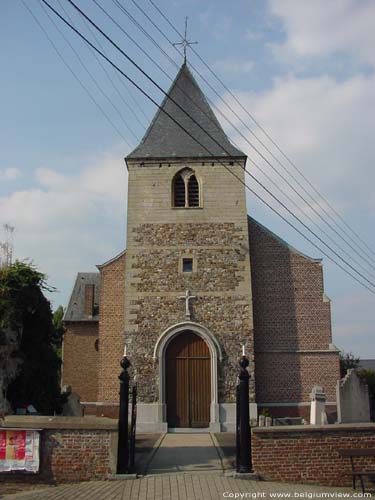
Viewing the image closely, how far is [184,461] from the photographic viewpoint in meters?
11.4

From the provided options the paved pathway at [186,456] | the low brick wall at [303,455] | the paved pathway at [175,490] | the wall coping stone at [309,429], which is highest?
the wall coping stone at [309,429]

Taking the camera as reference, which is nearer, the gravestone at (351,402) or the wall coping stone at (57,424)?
the wall coping stone at (57,424)

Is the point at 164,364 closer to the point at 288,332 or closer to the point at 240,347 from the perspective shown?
the point at 240,347

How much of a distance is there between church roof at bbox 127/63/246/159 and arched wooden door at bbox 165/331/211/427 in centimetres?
689

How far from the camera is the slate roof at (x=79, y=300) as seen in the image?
27.5 m

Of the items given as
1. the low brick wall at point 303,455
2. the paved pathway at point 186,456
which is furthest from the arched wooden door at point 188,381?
the low brick wall at point 303,455

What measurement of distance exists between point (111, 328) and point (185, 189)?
5833 millimetres

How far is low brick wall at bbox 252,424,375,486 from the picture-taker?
32.6 ft

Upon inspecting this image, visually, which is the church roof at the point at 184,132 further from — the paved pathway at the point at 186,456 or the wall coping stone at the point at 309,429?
the wall coping stone at the point at 309,429

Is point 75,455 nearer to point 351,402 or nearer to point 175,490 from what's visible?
point 175,490

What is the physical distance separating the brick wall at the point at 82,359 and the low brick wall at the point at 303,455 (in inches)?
679

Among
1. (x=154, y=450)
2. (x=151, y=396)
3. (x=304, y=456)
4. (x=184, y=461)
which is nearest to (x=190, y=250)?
(x=151, y=396)

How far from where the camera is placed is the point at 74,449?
9867 mm

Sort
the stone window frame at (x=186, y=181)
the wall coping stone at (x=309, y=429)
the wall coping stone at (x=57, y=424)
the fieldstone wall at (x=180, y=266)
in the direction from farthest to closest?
the stone window frame at (x=186, y=181)
the fieldstone wall at (x=180, y=266)
the wall coping stone at (x=309, y=429)
the wall coping stone at (x=57, y=424)
